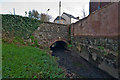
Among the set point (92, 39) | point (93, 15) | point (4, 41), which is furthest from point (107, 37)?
point (4, 41)

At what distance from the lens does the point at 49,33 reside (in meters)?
7.15

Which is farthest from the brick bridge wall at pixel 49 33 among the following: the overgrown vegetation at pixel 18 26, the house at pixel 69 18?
the house at pixel 69 18

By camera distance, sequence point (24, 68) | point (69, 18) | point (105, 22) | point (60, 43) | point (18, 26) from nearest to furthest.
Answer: point (24, 68), point (105, 22), point (18, 26), point (60, 43), point (69, 18)

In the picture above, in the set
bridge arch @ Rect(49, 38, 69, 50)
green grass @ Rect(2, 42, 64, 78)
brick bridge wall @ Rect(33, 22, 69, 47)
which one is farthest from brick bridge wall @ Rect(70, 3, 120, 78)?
bridge arch @ Rect(49, 38, 69, 50)

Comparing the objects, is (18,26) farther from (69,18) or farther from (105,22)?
(69,18)

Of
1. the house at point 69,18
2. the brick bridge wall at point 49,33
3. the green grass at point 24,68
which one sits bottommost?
the green grass at point 24,68

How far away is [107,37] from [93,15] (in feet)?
7.00

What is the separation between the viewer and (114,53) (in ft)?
10.9

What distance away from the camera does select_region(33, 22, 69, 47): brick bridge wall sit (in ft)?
21.2

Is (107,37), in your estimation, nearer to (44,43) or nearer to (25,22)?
(44,43)

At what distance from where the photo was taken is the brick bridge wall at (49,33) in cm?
646

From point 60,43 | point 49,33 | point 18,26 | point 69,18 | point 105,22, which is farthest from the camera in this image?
point 69,18

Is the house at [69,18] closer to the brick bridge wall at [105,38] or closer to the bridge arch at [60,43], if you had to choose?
the bridge arch at [60,43]

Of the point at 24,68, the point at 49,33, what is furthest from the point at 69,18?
the point at 24,68
